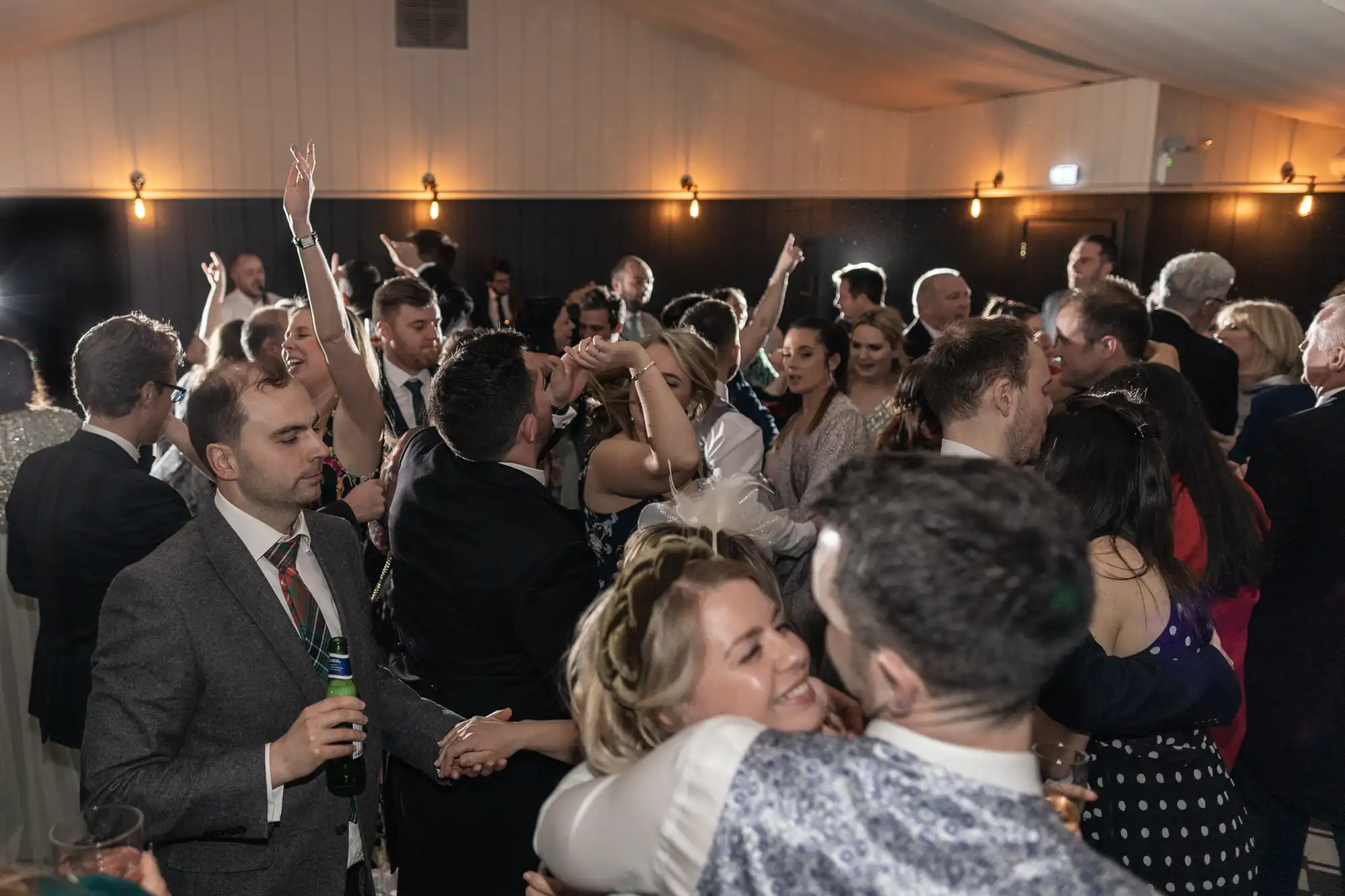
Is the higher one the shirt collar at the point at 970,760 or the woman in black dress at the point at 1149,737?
the shirt collar at the point at 970,760

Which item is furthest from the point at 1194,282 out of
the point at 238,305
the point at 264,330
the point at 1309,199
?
the point at 238,305

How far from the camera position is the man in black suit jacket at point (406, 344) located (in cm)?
383

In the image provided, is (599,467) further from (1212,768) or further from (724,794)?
(724,794)

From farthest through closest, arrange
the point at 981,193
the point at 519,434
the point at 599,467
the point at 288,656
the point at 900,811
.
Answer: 1. the point at 981,193
2. the point at 599,467
3. the point at 519,434
4. the point at 288,656
5. the point at 900,811

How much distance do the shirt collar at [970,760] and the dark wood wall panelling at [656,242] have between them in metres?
7.57

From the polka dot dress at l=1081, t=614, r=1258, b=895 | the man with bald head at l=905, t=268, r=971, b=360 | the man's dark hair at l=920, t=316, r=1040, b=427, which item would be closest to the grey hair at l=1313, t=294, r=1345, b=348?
the man's dark hair at l=920, t=316, r=1040, b=427

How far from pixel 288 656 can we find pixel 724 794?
1.08m

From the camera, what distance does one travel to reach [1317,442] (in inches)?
96.6

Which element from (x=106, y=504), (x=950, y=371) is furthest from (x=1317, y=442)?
(x=106, y=504)

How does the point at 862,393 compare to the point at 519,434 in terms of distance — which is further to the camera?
the point at 862,393

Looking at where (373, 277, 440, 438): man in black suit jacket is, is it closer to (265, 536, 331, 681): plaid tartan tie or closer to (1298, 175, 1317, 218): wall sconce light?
(265, 536, 331, 681): plaid tartan tie

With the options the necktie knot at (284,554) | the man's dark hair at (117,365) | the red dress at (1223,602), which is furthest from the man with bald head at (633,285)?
the necktie knot at (284,554)

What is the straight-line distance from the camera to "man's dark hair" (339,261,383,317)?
5.27 m

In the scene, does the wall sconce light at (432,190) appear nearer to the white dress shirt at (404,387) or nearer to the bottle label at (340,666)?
the white dress shirt at (404,387)
